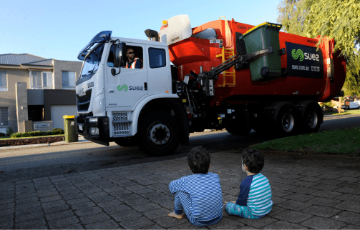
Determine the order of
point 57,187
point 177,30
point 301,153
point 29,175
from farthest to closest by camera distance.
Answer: point 177,30 < point 301,153 < point 29,175 < point 57,187

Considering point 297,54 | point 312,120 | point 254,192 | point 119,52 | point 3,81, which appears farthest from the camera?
point 3,81

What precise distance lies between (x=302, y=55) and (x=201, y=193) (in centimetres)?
904

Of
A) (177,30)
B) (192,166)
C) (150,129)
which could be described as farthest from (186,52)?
(192,166)

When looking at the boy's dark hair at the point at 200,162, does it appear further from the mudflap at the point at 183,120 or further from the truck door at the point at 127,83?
the mudflap at the point at 183,120

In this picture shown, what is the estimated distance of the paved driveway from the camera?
9.39ft

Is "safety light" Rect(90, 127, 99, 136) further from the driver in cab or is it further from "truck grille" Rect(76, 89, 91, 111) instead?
the driver in cab

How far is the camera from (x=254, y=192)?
9.11 ft

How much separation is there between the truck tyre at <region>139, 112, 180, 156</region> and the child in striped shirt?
438 centimetres

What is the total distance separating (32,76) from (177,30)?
20982 mm

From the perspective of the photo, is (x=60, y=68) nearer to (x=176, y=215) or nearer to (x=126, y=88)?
(x=126, y=88)

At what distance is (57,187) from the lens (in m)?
4.51

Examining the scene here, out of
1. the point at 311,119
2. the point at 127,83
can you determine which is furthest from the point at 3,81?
the point at 311,119

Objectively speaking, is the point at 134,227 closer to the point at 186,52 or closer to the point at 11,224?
the point at 11,224

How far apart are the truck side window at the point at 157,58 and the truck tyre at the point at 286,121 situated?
4700 millimetres
